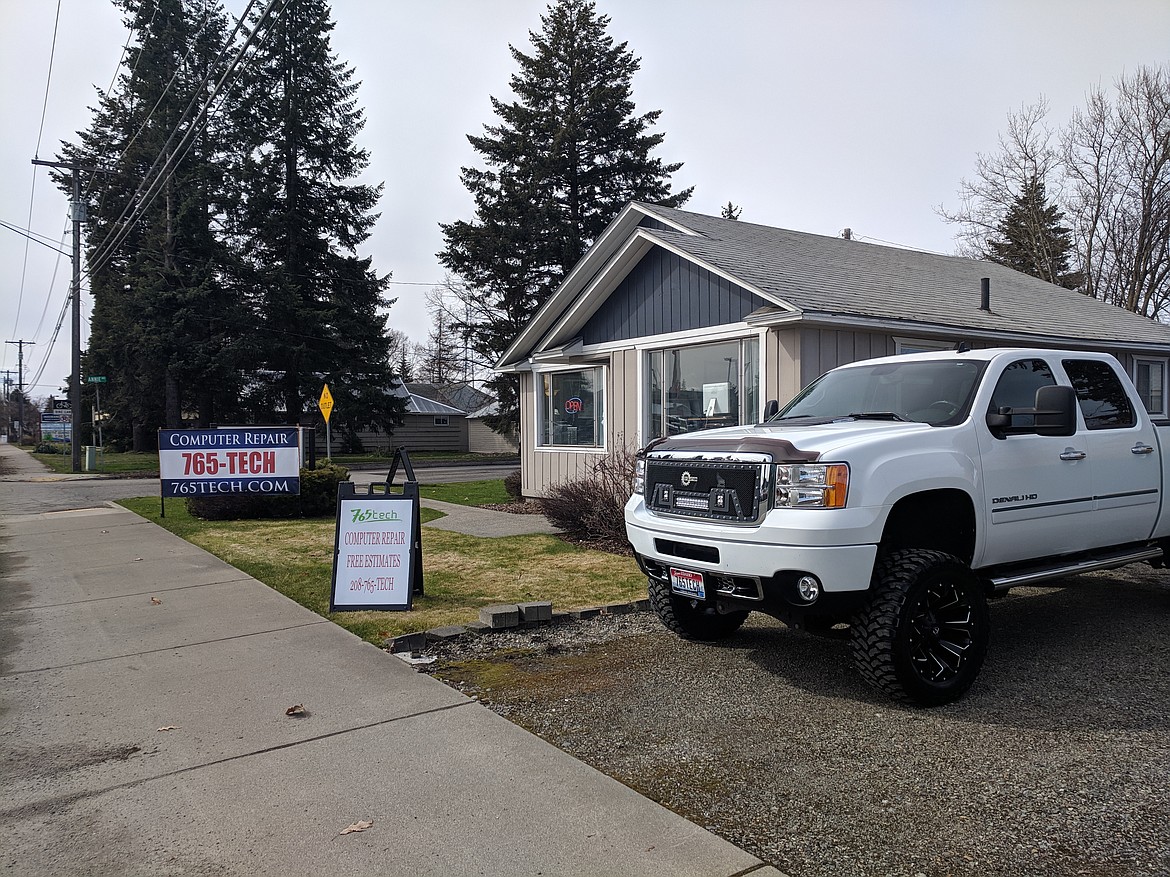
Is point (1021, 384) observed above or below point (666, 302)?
below

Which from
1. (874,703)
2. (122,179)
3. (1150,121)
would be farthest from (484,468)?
(874,703)

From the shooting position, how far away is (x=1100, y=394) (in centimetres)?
630

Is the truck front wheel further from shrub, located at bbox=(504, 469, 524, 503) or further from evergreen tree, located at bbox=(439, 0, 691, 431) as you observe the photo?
evergreen tree, located at bbox=(439, 0, 691, 431)

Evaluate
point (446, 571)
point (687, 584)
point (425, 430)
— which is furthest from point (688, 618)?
point (425, 430)

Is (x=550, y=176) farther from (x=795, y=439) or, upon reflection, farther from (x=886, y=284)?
(x=795, y=439)

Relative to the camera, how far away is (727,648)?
6.00 m

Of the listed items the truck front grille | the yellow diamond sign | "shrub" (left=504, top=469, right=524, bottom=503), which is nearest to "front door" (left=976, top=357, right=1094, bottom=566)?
the truck front grille

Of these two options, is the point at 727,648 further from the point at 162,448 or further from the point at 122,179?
the point at 122,179

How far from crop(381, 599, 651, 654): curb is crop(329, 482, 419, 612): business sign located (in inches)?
35.9

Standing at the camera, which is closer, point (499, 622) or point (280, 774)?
point (280, 774)

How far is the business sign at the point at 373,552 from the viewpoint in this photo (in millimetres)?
7340

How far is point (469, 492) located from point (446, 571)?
10881mm

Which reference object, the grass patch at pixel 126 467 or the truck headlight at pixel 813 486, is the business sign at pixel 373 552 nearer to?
the truck headlight at pixel 813 486

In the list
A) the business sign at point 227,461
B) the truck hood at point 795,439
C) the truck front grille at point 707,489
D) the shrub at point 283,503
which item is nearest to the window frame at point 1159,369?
the truck hood at point 795,439
